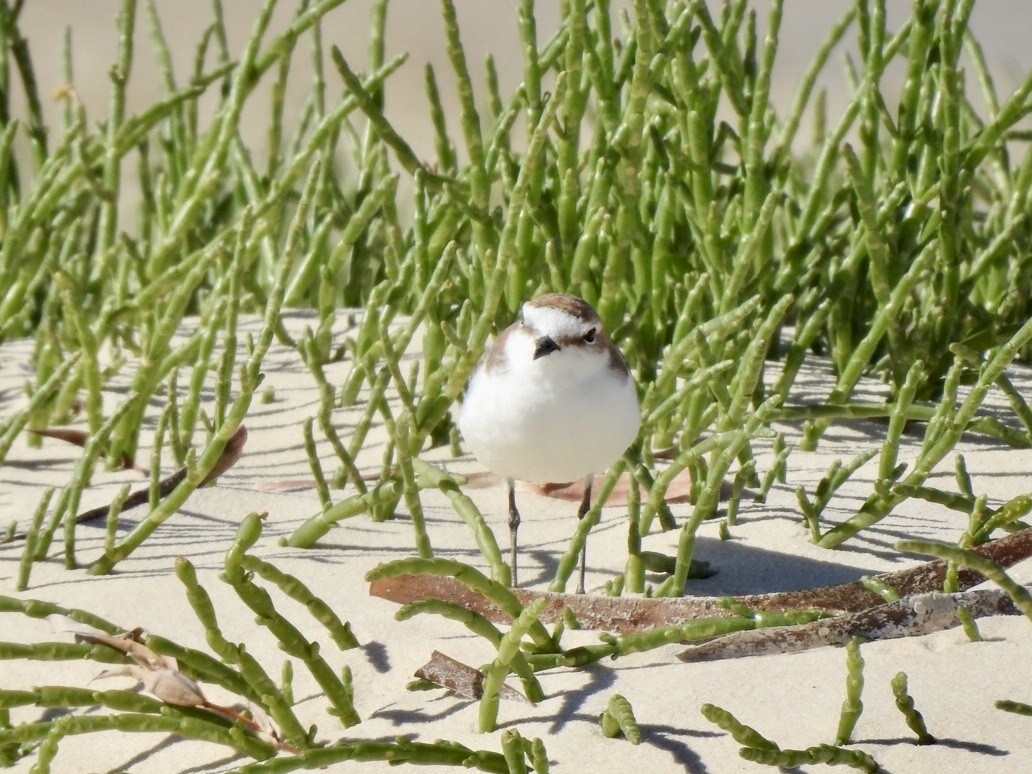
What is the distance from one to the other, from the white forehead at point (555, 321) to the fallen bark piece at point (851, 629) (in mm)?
774

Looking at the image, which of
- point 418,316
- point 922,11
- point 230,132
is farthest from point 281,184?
point 922,11

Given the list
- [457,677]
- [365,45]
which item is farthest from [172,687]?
[365,45]

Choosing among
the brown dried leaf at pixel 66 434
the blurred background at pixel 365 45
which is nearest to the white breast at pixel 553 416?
the brown dried leaf at pixel 66 434

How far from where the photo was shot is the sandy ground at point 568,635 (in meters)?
1.84

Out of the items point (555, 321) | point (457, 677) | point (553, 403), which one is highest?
point (555, 321)

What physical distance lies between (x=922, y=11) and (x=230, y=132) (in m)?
1.69

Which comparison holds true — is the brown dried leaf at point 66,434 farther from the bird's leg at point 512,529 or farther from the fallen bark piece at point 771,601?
the fallen bark piece at point 771,601

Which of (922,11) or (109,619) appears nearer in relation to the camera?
(109,619)

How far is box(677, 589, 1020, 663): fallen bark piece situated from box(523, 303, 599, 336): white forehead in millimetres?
774

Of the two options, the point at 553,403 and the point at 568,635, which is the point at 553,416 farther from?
the point at 568,635

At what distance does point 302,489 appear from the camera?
3.29 m

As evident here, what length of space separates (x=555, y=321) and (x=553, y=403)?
174mm

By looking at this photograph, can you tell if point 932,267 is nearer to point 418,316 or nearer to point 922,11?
point 922,11

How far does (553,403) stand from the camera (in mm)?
2643
